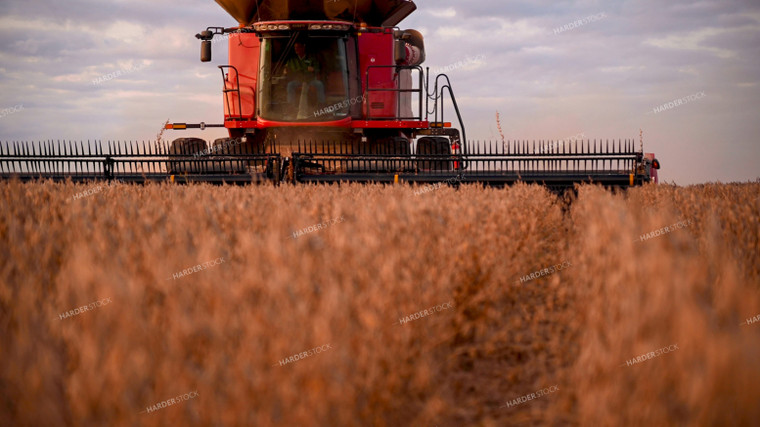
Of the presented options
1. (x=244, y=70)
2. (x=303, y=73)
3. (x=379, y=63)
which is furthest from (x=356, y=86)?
(x=244, y=70)

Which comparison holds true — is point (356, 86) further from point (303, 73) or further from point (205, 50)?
point (205, 50)

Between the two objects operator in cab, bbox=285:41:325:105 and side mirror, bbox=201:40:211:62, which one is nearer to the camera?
side mirror, bbox=201:40:211:62

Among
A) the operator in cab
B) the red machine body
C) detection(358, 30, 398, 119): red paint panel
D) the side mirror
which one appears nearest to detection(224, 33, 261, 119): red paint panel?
the red machine body

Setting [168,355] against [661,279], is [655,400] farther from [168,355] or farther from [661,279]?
[168,355]

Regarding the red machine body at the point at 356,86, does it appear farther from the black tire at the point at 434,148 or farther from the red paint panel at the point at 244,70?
the black tire at the point at 434,148

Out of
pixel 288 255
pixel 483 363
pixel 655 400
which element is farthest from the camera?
pixel 483 363

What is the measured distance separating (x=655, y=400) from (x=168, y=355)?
109cm

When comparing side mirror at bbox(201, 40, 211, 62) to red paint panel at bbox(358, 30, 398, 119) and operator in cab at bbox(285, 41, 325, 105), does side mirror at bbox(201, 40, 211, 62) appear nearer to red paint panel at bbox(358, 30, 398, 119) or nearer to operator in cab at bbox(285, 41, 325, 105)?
operator in cab at bbox(285, 41, 325, 105)

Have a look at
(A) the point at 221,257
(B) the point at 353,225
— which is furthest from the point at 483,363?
(A) the point at 221,257

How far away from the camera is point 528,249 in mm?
4219

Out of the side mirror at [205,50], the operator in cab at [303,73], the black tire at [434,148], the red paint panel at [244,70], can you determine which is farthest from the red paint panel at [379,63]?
the side mirror at [205,50]

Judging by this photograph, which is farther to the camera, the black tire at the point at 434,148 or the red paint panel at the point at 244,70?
the red paint panel at the point at 244,70

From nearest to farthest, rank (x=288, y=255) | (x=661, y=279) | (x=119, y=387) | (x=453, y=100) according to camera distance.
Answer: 1. (x=119, y=387)
2. (x=661, y=279)
3. (x=288, y=255)
4. (x=453, y=100)

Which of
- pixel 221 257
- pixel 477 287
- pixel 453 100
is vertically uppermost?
pixel 453 100
